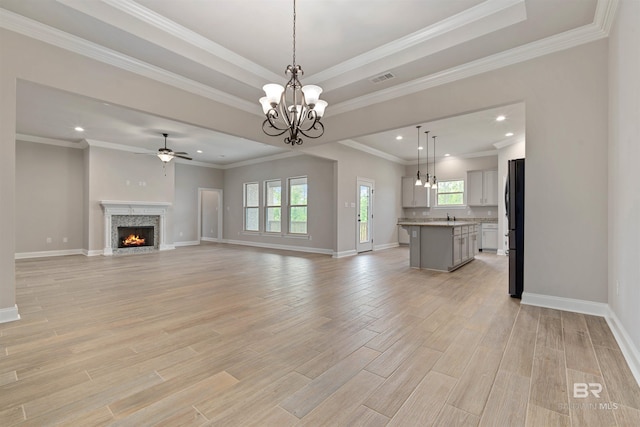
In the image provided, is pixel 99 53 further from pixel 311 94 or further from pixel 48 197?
pixel 48 197

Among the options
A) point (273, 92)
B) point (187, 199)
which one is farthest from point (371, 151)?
point (187, 199)

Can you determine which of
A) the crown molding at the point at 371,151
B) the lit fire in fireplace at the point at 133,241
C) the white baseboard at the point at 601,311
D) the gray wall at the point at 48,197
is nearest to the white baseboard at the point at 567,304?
the white baseboard at the point at 601,311

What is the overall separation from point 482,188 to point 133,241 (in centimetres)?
1052

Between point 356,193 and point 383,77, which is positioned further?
point 356,193

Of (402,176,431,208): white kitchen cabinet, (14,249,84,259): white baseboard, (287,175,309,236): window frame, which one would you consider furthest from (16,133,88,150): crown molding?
(402,176,431,208): white kitchen cabinet

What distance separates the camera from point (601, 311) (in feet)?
9.50

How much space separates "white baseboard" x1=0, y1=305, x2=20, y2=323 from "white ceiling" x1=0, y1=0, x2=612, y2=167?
2296mm

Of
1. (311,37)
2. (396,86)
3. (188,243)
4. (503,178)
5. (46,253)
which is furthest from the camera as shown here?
(188,243)

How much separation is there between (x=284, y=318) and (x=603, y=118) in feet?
12.8

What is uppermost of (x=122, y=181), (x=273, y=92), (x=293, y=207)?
(x=273, y=92)

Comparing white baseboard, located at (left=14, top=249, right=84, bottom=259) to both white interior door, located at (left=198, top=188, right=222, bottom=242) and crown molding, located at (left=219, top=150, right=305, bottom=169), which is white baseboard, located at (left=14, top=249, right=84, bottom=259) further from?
crown molding, located at (left=219, top=150, right=305, bottom=169)

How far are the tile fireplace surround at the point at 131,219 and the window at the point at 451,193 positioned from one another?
8.78 metres

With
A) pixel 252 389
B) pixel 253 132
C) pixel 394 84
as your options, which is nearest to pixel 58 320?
pixel 252 389

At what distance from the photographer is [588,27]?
2920mm
